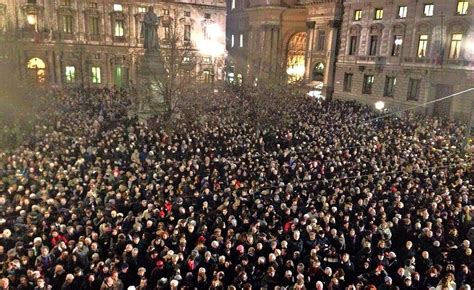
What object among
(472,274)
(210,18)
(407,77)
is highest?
(210,18)

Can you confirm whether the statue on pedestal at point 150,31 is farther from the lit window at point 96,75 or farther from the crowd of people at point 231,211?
the lit window at point 96,75

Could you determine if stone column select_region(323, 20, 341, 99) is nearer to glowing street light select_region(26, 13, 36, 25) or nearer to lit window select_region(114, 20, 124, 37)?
lit window select_region(114, 20, 124, 37)

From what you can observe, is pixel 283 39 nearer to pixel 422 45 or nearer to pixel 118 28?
pixel 118 28

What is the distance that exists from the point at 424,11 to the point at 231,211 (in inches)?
1167

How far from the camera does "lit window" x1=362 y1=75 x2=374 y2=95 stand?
40406 mm

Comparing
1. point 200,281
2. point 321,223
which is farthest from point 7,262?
point 321,223

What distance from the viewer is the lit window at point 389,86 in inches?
1494

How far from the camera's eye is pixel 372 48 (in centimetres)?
3988

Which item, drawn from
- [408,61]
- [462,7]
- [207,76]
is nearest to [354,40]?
[408,61]

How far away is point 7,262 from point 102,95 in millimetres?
25568

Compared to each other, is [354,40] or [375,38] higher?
[375,38]

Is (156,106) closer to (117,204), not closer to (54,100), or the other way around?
(54,100)

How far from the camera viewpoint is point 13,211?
1242 cm

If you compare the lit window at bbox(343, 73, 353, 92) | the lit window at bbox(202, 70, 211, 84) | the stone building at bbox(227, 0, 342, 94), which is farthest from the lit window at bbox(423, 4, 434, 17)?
the lit window at bbox(202, 70, 211, 84)
